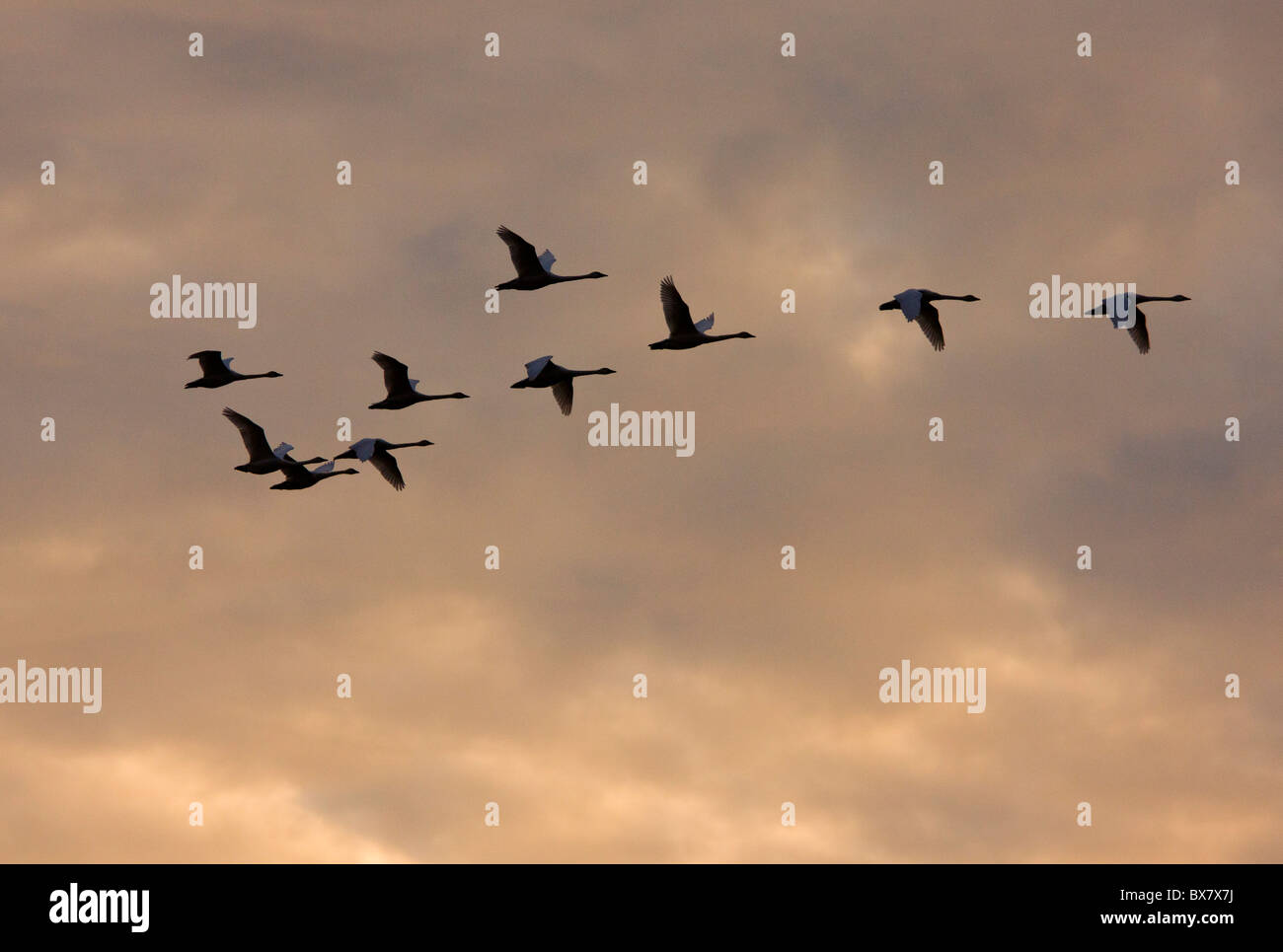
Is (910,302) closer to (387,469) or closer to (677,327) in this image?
(677,327)

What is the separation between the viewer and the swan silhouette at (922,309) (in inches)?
2746

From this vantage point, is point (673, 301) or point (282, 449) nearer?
point (673, 301)

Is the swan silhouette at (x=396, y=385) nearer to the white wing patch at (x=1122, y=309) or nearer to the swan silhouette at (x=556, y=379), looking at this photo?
the swan silhouette at (x=556, y=379)

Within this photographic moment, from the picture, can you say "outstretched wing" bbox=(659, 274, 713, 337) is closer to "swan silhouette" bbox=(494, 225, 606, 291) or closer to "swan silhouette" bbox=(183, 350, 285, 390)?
"swan silhouette" bbox=(494, 225, 606, 291)

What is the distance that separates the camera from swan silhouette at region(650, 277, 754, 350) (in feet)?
250

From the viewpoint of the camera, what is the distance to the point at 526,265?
256ft

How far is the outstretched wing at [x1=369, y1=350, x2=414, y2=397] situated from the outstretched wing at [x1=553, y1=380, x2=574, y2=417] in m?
5.81

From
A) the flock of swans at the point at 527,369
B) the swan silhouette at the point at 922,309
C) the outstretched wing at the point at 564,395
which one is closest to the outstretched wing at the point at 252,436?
the flock of swans at the point at 527,369
